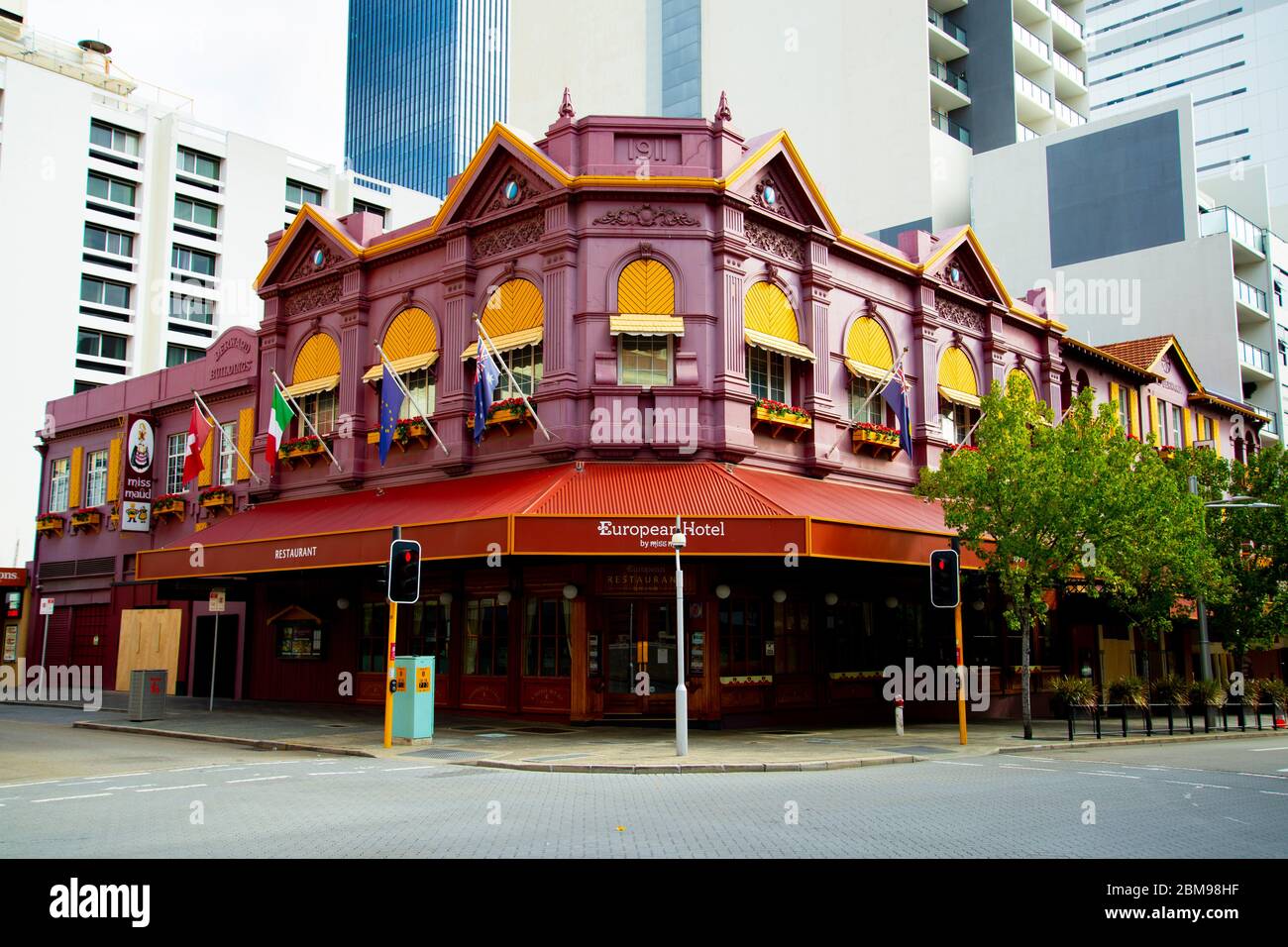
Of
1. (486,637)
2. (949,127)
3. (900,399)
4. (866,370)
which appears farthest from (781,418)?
(949,127)

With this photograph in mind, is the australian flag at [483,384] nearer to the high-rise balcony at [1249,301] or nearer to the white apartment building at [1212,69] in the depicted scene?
the high-rise balcony at [1249,301]

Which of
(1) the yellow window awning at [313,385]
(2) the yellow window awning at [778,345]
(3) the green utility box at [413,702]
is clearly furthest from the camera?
(1) the yellow window awning at [313,385]

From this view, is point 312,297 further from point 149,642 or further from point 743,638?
point 743,638

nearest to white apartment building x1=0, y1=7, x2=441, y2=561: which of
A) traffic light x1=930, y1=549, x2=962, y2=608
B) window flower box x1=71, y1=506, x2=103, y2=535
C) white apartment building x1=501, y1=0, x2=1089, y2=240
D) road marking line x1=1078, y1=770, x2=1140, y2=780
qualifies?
white apartment building x1=501, y1=0, x2=1089, y2=240

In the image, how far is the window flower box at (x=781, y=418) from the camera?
81.9ft

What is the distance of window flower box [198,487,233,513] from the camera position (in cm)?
3397

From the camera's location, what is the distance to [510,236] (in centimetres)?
2630

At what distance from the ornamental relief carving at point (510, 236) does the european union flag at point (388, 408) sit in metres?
3.73

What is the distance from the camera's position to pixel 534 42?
63.7 meters

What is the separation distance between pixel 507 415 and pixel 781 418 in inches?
243

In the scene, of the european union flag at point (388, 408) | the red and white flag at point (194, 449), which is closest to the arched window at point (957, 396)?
the european union flag at point (388, 408)
